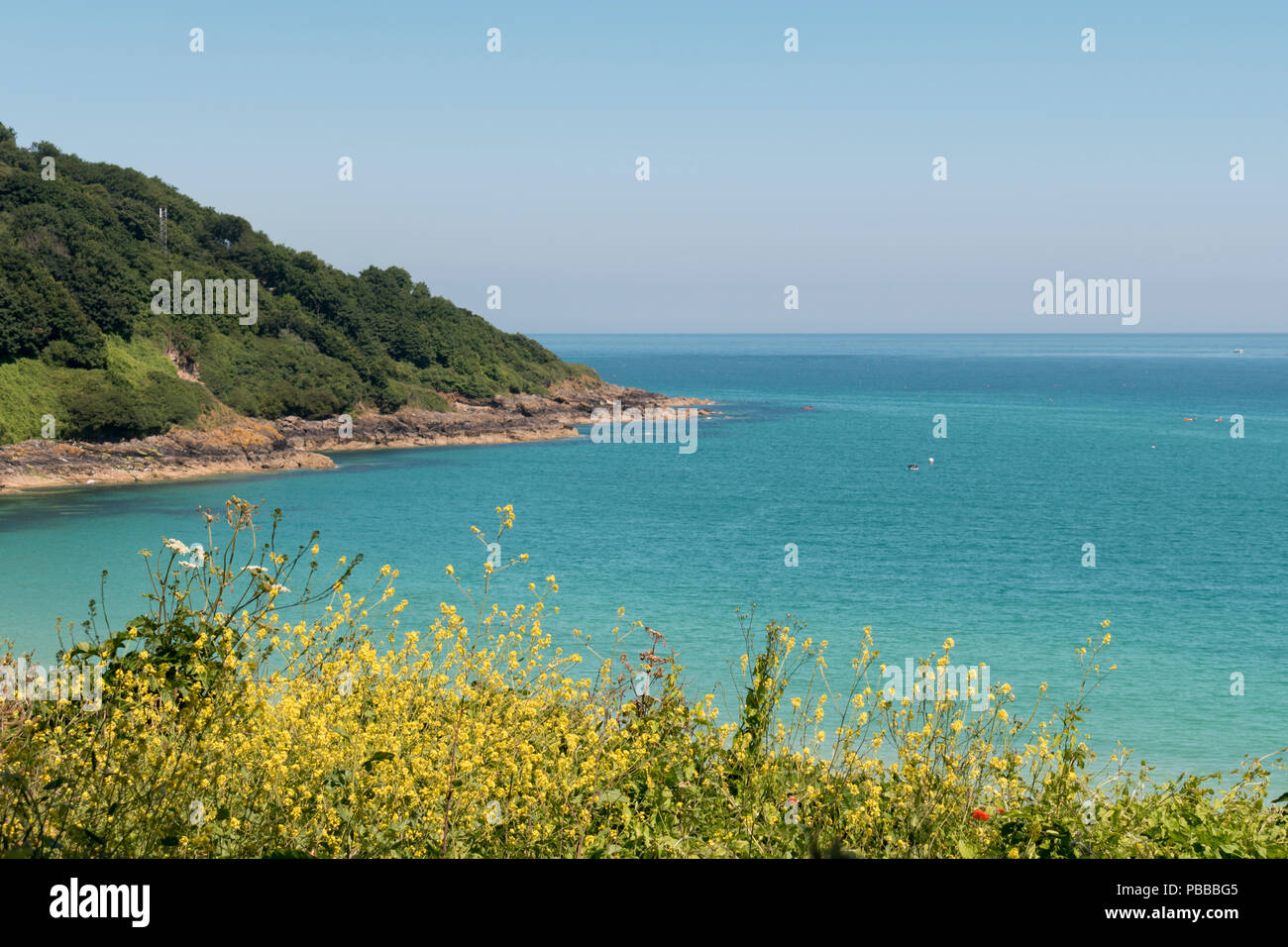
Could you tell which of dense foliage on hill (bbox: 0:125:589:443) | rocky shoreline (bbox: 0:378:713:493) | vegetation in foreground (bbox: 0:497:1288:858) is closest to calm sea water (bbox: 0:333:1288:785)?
rocky shoreline (bbox: 0:378:713:493)

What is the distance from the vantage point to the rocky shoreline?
2317 inches

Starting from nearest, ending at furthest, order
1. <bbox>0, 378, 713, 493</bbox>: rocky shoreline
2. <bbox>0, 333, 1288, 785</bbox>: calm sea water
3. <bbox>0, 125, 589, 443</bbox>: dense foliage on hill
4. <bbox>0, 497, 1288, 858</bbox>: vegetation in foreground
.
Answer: <bbox>0, 497, 1288, 858</bbox>: vegetation in foreground → <bbox>0, 333, 1288, 785</bbox>: calm sea water → <bbox>0, 378, 713, 493</bbox>: rocky shoreline → <bbox>0, 125, 589, 443</bbox>: dense foliage on hill

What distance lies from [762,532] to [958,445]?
4757 centimetres

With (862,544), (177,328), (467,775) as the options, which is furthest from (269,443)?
(467,775)

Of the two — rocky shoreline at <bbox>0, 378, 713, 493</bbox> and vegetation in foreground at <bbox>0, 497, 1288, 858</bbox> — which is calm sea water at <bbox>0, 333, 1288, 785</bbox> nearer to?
rocky shoreline at <bbox>0, 378, 713, 493</bbox>

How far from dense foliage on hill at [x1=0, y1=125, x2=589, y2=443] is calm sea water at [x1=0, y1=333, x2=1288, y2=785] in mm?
9324

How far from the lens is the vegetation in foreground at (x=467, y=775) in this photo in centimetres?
513

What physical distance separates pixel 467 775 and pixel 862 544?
1697 inches

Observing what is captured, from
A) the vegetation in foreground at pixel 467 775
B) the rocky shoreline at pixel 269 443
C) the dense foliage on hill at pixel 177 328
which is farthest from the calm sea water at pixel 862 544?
the vegetation in foreground at pixel 467 775

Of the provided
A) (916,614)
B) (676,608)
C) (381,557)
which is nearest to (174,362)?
(381,557)

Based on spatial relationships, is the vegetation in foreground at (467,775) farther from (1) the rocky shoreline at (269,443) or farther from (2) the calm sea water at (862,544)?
(1) the rocky shoreline at (269,443)

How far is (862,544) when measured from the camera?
4694 cm
